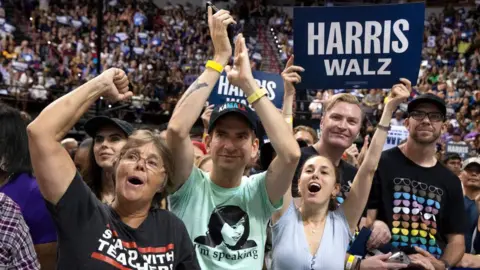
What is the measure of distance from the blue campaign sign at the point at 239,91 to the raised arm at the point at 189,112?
9.95 ft

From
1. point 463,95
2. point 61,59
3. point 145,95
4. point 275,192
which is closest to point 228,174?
point 275,192

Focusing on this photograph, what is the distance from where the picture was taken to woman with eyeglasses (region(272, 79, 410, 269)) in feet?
9.82

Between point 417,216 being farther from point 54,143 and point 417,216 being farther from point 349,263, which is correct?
point 54,143

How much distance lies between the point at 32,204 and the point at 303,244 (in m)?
1.26

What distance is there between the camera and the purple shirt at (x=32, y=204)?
111 inches

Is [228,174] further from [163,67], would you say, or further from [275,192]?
[163,67]

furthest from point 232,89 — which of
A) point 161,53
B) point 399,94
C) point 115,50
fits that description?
point 161,53

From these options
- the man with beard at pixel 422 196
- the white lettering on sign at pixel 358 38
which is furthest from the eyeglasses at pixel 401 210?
the white lettering on sign at pixel 358 38

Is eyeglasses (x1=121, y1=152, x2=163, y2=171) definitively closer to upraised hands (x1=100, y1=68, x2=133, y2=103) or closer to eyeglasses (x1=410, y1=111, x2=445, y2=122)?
upraised hands (x1=100, y1=68, x2=133, y2=103)

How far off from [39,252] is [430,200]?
2.05 metres

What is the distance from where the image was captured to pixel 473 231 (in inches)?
189

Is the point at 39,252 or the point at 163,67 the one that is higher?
the point at 163,67

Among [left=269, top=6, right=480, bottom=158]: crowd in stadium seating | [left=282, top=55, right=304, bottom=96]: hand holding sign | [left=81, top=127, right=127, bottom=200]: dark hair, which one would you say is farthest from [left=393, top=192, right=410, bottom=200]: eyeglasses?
[left=269, top=6, right=480, bottom=158]: crowd in stadium seating

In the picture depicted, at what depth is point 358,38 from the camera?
394 centimetres
